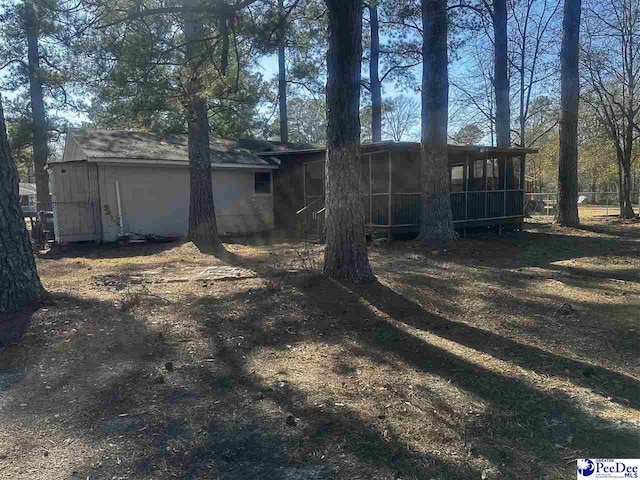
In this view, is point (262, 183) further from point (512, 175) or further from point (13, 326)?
point (13, 326)

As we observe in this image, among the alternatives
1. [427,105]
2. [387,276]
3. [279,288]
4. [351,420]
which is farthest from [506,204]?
[351,420]

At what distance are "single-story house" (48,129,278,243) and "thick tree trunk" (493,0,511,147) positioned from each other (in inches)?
360

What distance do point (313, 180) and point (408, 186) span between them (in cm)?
323

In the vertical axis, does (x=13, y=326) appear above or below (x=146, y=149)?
below

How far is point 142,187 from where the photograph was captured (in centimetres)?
1421

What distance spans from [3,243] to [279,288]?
3.18 metres

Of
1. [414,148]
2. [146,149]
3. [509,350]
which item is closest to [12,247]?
[509,350]

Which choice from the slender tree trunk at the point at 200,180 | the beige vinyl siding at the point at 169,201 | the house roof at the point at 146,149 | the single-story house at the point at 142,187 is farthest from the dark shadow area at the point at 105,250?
the house roof at the point at 146,149

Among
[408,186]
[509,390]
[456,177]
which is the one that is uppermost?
[456,177]

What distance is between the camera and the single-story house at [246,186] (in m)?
13.2

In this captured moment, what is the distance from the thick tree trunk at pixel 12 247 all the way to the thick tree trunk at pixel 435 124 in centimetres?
810

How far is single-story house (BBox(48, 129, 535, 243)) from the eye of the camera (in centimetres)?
1318

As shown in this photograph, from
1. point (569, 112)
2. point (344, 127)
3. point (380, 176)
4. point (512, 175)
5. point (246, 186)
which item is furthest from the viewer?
point (246, 186)

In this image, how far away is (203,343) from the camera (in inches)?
182
